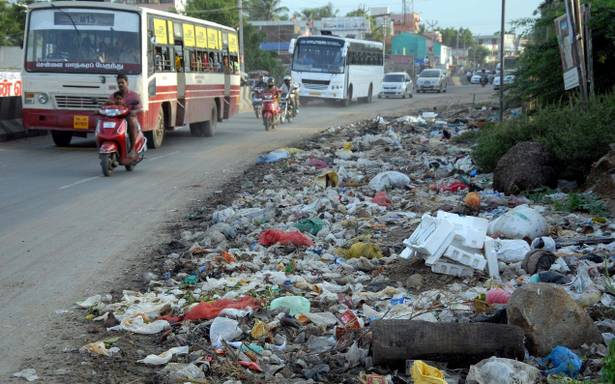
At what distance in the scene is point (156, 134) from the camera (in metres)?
19.5

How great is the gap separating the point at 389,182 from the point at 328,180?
39.2 inches

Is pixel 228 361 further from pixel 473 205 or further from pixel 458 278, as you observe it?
pixel 473 205

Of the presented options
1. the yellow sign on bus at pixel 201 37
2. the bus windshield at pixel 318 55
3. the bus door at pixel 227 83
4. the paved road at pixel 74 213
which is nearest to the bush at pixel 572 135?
the paved road at pixel 74 213

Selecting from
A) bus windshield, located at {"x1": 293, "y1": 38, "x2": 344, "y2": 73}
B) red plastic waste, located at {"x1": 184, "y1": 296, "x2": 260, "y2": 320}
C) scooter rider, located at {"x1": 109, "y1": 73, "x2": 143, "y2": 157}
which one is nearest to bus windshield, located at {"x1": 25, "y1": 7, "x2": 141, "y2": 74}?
scooter rider, located at {"x1": 109, "y1": 73, "x2": 143, "y2": 157}

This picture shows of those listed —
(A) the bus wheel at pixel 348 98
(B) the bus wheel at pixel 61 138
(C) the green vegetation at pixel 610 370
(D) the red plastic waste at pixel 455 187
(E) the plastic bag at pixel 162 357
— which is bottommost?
(E) the plastic bag at pixel 162 357

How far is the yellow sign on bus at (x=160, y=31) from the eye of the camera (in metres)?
18.8

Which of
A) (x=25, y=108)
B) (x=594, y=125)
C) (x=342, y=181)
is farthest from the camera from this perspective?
→ (x=25, y=108)

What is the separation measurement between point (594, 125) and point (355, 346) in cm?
681

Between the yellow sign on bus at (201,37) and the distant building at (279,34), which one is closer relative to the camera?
the yellow sign on bus at (201,37)

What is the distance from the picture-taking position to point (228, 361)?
497 centimetres

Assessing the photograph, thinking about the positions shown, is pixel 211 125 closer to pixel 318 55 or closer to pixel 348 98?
pixel 318 55

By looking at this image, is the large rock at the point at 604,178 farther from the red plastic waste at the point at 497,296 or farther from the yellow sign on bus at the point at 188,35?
the yellow sign on bus at the point at 188,35

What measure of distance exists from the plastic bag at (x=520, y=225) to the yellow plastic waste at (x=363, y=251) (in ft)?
4.05

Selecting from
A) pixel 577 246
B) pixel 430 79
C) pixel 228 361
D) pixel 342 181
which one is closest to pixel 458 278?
pixel 577 246
